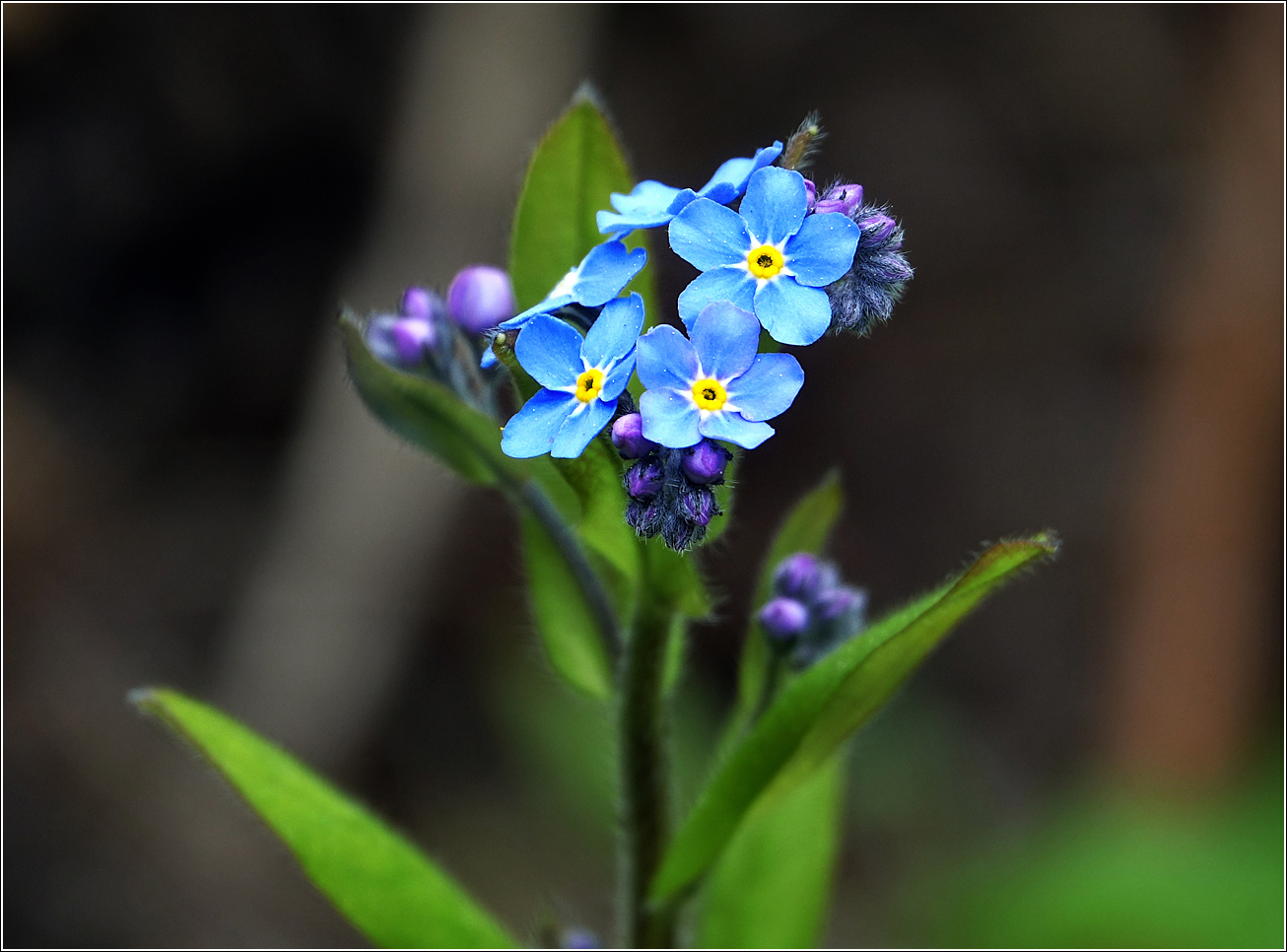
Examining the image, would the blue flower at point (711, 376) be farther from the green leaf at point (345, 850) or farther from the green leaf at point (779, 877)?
the green leaf at point (779, 877)

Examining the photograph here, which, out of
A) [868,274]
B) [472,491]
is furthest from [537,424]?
[472,491]

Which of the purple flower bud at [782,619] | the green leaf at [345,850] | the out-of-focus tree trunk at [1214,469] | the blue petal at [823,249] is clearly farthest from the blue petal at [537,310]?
the out-of-focus tree trunk at [1214,469]

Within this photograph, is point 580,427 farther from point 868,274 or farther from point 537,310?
point 868,274

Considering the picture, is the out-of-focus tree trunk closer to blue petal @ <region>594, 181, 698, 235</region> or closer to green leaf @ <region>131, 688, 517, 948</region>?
green leaf @ <region>131, 688, 517, 948</region>

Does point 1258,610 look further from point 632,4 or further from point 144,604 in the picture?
point 144,604

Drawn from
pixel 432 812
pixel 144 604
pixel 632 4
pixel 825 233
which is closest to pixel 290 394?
pixel 144 604
